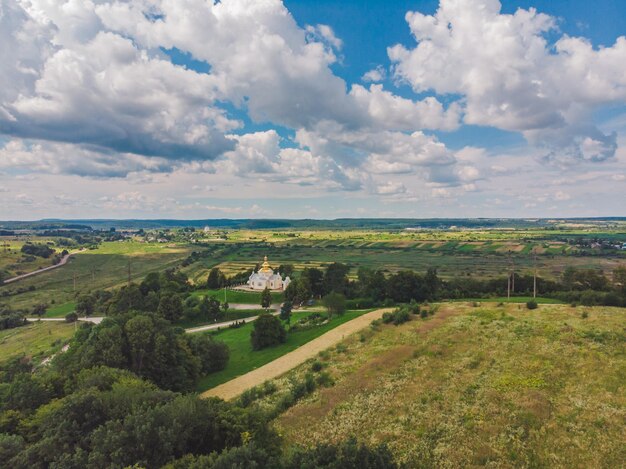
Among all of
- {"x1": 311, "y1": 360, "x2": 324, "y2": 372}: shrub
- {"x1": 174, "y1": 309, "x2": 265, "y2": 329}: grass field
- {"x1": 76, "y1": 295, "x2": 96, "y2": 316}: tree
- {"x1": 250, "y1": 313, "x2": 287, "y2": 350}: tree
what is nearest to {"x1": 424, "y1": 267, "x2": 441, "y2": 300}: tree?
{"x1": 250, "y1": 313, "x2": 287, "y2": 350}: tree

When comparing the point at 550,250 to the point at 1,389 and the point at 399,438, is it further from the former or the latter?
the point at 1,389

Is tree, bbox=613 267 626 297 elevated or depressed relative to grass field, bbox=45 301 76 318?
elevated

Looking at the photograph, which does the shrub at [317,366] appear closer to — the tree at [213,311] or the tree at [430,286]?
the tree at [430,286]

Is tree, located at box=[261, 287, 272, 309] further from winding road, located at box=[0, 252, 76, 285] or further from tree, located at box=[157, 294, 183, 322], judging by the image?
winding road, located at box=[0, 252, 76, 285]

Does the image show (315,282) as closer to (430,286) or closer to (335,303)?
(335,303)

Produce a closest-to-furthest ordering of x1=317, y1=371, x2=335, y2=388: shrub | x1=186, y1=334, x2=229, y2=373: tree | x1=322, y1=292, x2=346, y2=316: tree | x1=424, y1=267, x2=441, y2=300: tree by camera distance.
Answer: x1=317, y1=371, x2=335, y2=388: shrub < x1=186, y1=334, x2=229, y2=373: tree < x1=322, y1=292, x2=346, y2=316: tree < x1=424, y1=267, x2=441, y2=300: tree

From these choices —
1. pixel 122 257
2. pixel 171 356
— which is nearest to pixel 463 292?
pixel 171 356

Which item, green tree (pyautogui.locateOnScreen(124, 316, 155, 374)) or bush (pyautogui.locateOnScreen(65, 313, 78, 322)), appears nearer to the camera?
green tree (pyautogui.locateOnScreen(124, 316, 155, 374))

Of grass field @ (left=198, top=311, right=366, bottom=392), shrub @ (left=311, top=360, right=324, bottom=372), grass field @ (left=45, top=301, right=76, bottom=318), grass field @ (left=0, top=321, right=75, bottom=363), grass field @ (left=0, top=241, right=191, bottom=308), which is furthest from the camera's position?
grass field @ (left=0, top=241, right=191, bottom=308)
